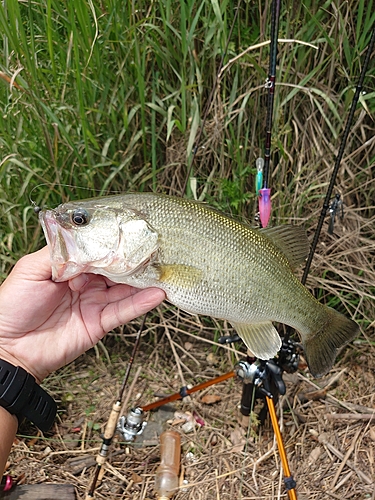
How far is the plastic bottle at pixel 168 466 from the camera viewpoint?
2340 mm

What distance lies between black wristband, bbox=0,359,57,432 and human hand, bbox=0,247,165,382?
0.27 feet

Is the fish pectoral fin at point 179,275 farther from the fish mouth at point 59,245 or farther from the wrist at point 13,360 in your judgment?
the wrist at point 13,360

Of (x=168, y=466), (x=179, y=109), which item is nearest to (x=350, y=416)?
(x=168, y=466)

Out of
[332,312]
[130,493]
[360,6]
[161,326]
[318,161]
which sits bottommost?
[130,493]

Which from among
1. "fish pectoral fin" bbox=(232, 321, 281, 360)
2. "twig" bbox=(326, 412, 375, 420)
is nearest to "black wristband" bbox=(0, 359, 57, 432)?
"fish pectoral fin" bbox=(232, 321, 281, 360)

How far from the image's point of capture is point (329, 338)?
1.90 meters

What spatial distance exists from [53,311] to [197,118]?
51.7 inches

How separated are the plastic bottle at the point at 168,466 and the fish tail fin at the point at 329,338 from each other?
1000 mm

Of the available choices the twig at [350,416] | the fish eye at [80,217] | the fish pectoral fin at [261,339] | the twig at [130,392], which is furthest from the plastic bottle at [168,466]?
the fish eye at [80,217]

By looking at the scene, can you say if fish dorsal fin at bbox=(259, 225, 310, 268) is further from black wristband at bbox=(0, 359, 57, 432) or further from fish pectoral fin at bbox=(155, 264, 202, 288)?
black wristband at bbox=(0, 359, 57, 432)

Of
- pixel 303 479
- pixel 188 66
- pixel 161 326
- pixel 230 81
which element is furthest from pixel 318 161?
pixel 303 479

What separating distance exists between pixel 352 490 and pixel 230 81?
7.46 feet

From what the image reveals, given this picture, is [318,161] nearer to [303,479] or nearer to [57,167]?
[57,167]

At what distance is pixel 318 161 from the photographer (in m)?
2.66
